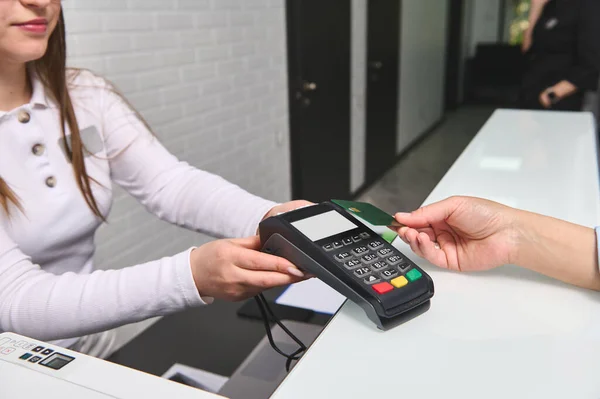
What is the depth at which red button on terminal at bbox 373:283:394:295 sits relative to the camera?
1.68ft

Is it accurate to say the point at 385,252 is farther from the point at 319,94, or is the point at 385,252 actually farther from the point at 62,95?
the point at 319,94

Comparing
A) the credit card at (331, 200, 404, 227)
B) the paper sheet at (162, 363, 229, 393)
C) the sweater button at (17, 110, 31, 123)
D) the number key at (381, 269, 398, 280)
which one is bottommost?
the paper sheet at (162, 363, 229, 393)

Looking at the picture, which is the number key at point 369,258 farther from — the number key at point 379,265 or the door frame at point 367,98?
the door frame at point 367,98

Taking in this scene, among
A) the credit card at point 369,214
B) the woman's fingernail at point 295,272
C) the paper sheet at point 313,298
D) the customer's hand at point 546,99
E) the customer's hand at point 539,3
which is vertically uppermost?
the customer's hand at point 539,3

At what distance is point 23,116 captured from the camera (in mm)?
860

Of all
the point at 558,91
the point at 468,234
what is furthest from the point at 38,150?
the point at 558,91

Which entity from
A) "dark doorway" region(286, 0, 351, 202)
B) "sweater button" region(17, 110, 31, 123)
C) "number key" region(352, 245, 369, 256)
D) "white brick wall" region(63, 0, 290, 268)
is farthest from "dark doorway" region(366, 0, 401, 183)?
"number key" region(352, 245, 369, 256)

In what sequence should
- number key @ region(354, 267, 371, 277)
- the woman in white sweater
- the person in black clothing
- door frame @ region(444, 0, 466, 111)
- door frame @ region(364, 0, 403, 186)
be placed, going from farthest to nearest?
door frame @ region(444, 0, 466, 111)
door frame @ region(364, 0, 403, 186)
the person in black clothing
the woman in white sweater
number key @ region(354, 267, 371, 277)

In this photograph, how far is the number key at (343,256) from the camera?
0.55 m

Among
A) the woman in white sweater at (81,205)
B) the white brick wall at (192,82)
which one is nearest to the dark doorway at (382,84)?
the white brick wall at (192,82)

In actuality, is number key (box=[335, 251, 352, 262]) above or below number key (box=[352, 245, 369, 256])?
above

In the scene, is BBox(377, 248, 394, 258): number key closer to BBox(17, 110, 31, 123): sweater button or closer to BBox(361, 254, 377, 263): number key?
BBox(361, 254, 377, 263): number key

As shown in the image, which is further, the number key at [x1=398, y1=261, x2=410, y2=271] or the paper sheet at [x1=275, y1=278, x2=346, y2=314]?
the paper sheet at [x1=275, y1=278, x2=346, y2=314]

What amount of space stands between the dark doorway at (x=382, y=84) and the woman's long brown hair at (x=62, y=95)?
269 centimetres
